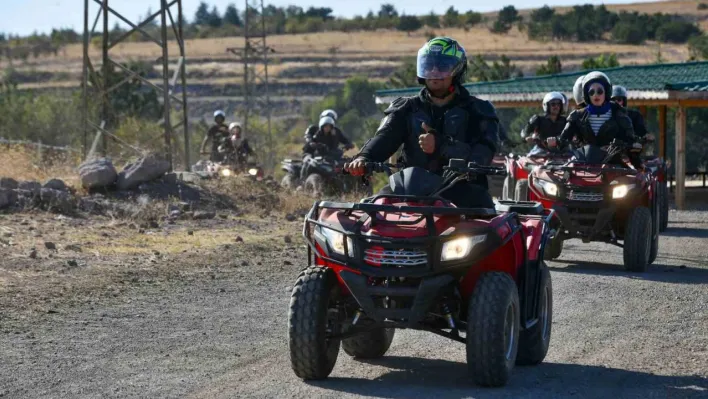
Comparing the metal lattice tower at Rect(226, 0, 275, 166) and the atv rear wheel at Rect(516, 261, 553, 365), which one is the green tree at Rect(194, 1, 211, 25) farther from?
the atv rear wheel at Rect(516, 261, 553, 365)

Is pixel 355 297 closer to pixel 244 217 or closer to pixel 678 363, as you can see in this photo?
pixel 678 363

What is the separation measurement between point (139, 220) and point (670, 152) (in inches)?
1214

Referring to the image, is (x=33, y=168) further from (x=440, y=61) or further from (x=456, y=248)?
(x=456, y=248)

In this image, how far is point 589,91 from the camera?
16.4 meters

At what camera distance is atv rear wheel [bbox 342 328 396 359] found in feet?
28.9

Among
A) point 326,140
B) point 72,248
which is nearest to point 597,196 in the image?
point 72,248

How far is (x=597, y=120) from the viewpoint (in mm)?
16484

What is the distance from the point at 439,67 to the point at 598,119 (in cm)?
812

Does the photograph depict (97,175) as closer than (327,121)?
Yes

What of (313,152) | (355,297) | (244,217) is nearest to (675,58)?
(313,152)

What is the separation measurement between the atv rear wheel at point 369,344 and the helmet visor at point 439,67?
1.77 metres

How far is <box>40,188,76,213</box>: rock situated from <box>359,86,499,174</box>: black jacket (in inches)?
407

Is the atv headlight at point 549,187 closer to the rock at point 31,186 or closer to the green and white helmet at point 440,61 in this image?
the green and white helmet at point 440,61

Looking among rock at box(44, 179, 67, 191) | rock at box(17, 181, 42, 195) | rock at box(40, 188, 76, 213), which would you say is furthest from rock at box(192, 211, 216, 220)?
rock at box(17, 181, 42, 195)
